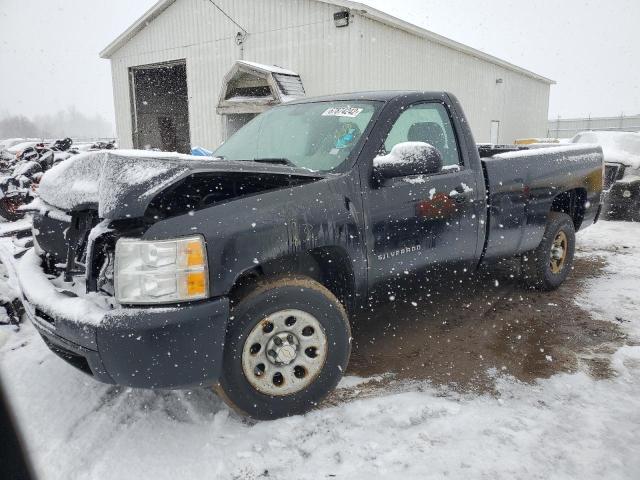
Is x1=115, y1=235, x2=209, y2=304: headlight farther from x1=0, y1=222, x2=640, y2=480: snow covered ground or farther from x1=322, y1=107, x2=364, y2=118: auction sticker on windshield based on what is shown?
x1=322, y1=107, x2=364, y2=118: auction sticker on windshield

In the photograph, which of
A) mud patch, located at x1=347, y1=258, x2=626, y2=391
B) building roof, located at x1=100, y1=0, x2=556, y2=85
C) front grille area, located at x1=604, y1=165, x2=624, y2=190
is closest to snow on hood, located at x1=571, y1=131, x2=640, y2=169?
front grille area, located at x1=604, y1=165, x2=624, y2=190

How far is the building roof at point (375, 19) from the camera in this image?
11.6 metres

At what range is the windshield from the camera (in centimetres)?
306

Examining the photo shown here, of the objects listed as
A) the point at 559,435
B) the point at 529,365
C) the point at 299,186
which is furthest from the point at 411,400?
the point at 299,186

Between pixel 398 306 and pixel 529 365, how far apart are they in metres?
1.38

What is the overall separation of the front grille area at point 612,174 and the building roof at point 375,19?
21.9 feet

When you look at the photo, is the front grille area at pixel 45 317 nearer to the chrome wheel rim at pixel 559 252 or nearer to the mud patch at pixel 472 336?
the mud patch at pixel 472 336

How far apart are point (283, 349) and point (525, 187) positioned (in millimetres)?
2748

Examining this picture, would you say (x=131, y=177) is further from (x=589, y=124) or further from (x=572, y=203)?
(x=589, y=124)

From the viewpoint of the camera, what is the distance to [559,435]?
95.2 inches

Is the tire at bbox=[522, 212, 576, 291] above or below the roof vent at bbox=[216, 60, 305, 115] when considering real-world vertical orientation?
below

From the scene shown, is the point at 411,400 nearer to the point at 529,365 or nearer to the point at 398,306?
the point at 529,365

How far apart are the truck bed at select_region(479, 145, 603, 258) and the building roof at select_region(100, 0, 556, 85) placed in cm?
839

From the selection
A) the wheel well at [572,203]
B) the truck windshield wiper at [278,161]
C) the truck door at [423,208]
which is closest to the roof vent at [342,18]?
the wheel well at [572,203]
